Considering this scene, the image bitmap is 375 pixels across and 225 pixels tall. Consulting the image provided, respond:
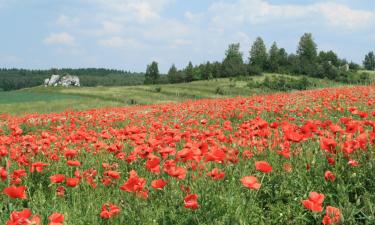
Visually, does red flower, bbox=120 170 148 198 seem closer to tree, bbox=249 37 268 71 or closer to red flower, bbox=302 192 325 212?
red flower, bbox=302 192 325 212

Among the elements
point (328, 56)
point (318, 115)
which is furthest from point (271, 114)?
point (328, 56)

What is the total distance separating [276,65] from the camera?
111250 millimetres

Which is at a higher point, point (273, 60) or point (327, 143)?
point (273, 60)

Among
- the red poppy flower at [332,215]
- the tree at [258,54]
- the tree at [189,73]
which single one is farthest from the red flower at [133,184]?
the tree at [189,73]

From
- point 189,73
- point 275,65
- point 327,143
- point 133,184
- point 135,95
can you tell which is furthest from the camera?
point 189,73

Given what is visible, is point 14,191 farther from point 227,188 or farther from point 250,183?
point 227,188

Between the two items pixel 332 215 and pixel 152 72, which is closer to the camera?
Result: pixel 332 215

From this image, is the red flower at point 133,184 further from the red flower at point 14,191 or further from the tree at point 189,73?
the tree at point 189,73

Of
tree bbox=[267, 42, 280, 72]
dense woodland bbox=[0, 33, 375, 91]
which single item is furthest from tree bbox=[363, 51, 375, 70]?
tree bbox=[267, 42, 280, 72]

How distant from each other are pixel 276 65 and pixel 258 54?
309 inches

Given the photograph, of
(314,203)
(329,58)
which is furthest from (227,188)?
(329,58)

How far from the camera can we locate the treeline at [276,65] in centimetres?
10212

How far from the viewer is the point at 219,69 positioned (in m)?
109

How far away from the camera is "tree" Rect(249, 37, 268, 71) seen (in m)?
115
